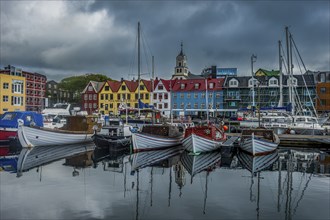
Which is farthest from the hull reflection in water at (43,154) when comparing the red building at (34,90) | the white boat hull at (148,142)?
the red building at (34,90)

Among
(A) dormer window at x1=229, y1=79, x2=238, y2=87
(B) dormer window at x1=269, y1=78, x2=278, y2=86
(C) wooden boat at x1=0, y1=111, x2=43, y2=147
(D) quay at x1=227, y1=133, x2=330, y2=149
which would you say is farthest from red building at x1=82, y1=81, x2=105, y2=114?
(D) quay at x1=227, y1=133, x2=330, y2=149

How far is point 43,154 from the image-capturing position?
2833 centimetres

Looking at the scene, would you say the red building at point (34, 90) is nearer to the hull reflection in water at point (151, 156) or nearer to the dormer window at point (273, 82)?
the dormer window at point (273, 82)

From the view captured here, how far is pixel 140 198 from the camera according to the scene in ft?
50.1

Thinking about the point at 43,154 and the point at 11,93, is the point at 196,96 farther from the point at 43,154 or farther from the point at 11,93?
the point at 43,154

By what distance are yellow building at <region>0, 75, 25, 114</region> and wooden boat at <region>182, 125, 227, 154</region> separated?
174 ft

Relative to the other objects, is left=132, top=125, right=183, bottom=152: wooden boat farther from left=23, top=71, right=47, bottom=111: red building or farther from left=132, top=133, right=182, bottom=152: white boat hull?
left=23, top=71, right=47, bottom=111: red building

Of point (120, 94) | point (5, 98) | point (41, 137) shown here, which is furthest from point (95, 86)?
point (41, 137)

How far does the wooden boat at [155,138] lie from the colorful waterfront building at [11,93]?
48.9m

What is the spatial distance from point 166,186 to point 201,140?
10.8 meters

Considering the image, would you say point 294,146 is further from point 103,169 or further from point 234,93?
point 234,93

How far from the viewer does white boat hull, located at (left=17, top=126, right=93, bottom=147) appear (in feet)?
101

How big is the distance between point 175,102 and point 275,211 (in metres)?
72.9

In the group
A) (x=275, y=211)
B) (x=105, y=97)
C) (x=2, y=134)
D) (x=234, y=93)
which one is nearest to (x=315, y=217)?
(x=275, y=211)
